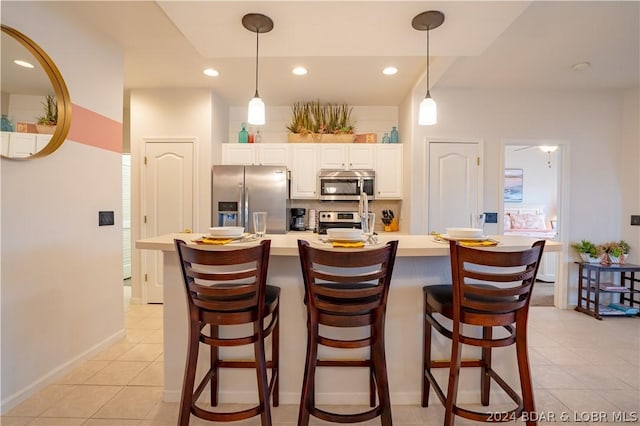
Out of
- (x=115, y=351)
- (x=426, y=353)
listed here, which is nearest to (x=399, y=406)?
(x=426, y=353)

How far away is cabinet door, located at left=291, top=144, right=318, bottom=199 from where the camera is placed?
401cm

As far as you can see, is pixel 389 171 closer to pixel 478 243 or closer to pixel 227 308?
pixel 478 243

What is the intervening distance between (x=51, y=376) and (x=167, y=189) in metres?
2.16

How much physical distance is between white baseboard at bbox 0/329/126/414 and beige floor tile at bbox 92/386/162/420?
0.51 meters

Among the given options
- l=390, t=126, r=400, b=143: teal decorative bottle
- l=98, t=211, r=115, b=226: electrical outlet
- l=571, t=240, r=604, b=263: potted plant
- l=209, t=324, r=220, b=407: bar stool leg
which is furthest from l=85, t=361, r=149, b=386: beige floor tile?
l=571, t=240, r=604, b=263: potted plant

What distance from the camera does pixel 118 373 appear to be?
→ 2.27 meters

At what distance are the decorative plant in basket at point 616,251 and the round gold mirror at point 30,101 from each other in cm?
528

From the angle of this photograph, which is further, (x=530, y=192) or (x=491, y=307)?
(x=530, y=192)

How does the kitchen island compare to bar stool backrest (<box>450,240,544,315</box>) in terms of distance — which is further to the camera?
the kitchen island

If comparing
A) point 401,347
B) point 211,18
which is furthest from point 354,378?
point 211,18

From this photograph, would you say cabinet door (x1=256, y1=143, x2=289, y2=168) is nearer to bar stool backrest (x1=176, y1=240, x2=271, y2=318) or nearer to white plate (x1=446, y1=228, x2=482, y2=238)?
white plate (x1=446, y1=228, x2=482, y2=238)

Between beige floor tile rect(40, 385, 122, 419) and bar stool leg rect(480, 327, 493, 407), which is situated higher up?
bar stool leg rect(480, 327, 493, 407)

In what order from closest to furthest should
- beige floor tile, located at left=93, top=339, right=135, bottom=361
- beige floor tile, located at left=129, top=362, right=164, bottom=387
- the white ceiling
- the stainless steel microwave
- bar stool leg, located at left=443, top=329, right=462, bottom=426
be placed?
bar stool leg, located at left=443, top=329, right=462, bottom=426, the white ceiling, beige floor tile, located at left=129, top=362, right=164, bottom=387, beige floor tile, located at left=93, top=339, right=135, bottom=361, the stainless steel microwave

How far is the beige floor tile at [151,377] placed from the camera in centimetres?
215
